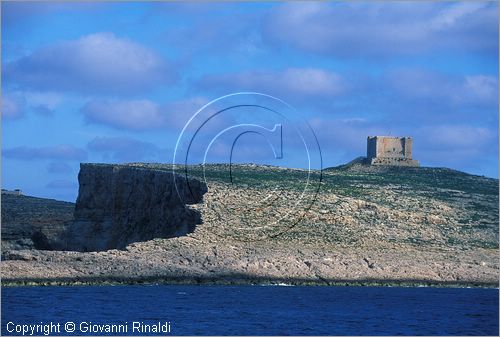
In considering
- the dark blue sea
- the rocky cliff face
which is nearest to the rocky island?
the rocky cliff face

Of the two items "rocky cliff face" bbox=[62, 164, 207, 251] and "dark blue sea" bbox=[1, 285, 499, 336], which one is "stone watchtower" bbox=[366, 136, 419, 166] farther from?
"dark blue sea" bbox=[1, 285, 499, 336]

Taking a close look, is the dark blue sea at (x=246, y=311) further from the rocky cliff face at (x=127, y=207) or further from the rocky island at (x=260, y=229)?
the rocky cliff face at (x=127, y=207)

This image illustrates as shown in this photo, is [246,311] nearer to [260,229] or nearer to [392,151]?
[260,229]

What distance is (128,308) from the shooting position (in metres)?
60.2

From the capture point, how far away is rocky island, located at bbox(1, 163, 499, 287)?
249ft

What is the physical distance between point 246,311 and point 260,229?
24243mm

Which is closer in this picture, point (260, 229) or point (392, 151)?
point (260, 229)

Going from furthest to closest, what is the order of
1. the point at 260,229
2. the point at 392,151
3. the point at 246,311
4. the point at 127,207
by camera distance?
the point at 392,151, the point at 127,207, the point at 260,229, the point at 246,311

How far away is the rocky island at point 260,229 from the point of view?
75812 mm

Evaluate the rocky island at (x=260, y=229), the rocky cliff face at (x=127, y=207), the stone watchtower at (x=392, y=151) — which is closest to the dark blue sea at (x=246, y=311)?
the rocky island at (x=260, y=229)

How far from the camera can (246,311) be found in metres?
61.5

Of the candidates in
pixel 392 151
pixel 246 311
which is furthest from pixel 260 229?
pixel 392 151

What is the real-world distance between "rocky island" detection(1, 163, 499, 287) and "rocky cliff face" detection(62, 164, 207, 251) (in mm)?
107

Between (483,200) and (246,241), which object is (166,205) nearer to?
(246,241)
